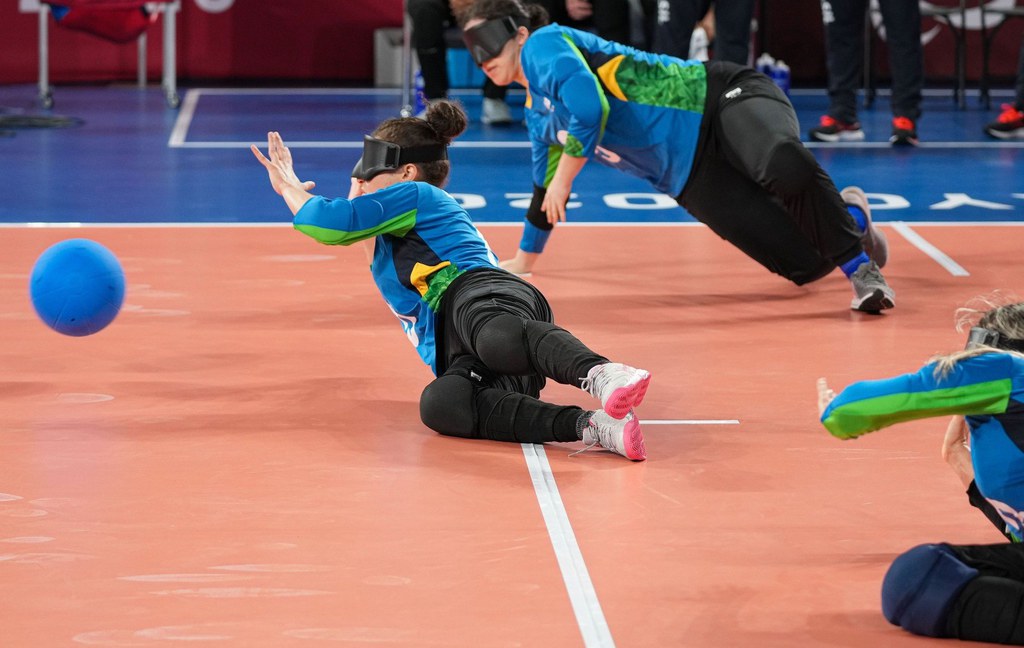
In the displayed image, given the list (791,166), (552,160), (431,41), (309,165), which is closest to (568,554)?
(791,166)

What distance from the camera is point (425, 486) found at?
4012 millimetres

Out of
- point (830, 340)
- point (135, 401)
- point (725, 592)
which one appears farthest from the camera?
point (830, 340)

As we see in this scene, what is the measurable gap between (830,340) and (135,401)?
102 inches

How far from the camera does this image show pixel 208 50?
15.4m

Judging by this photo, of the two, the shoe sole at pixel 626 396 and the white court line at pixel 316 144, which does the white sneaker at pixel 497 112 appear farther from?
the shoe sole at pixel 626 396

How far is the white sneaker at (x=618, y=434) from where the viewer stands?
13.7 ft

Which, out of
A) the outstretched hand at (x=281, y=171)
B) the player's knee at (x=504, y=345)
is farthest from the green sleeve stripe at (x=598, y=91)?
the player's knee at (x=504, y=345)

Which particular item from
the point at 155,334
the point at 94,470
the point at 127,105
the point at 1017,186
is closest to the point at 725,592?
the point at 94,470

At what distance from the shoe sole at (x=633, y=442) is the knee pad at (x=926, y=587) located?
1.18 metres

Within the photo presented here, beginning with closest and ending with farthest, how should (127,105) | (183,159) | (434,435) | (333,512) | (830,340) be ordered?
(333,512), (434,435), (830,340), (183,159), (127,105)

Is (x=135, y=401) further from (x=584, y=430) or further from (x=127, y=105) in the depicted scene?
(x=127, y=105)

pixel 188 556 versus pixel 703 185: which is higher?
pixel 703 185

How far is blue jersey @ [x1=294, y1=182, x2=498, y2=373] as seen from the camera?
15.0 ft

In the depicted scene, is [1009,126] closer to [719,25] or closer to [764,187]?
[719,25]
